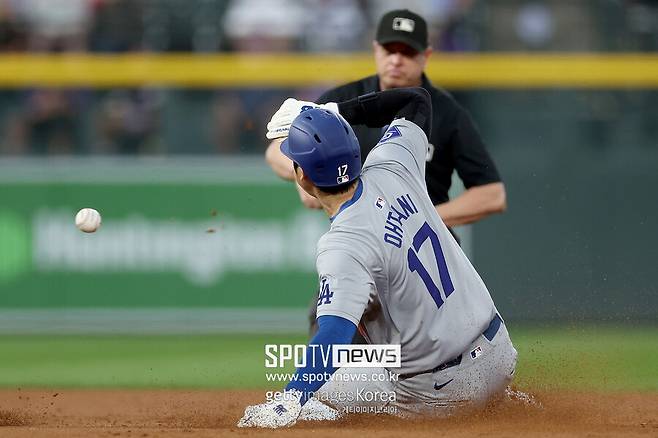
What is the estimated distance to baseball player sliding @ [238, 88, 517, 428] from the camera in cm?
418

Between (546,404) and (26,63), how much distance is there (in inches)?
287

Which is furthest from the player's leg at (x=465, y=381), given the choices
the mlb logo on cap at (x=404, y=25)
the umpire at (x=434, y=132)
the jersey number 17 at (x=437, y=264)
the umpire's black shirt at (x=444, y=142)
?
the mlb logo on cap at (x=404, y=25)

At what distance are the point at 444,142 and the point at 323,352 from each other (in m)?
2.32

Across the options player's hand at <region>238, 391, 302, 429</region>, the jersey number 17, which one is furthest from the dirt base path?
the jersey number 17

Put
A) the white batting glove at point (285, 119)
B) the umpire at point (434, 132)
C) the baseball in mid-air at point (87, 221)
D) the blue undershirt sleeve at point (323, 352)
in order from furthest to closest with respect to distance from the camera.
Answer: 1. the umpire at point (434, 132)
2. the baseball in mid-air at point (87, 221)
3. the white batting glove at point (285, 119)
4. the blue undershirt sleeve at point (323, 352)

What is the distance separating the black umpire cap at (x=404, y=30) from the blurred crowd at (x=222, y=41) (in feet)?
15.6

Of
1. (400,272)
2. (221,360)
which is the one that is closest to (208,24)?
(221,360)

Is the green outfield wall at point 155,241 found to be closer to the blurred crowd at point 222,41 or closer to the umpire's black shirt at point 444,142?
the blurred crowd at point 222,41

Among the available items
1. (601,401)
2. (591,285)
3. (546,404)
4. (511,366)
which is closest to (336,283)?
(511,366)

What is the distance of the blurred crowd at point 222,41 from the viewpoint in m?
11.1

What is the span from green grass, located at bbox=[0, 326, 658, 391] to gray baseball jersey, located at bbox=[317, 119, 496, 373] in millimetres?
1736

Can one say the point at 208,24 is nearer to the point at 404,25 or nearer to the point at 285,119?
the point at 404,25

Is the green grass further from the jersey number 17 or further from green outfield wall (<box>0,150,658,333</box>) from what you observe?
the jersey number 17

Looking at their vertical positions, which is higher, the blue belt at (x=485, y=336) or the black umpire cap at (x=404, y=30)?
the black umpire cap at (x=404, y=30)
